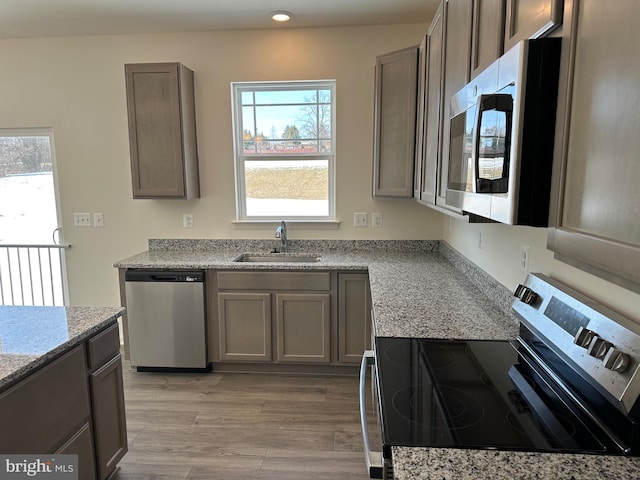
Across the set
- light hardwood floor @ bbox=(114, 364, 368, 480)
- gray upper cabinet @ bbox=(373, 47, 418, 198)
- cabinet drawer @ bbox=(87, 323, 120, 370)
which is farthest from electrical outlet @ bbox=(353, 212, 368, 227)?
cabinet drawer @ bbox=(87, 323, 120, 370)

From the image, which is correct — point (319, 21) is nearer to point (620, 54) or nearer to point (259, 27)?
point (259, 27)

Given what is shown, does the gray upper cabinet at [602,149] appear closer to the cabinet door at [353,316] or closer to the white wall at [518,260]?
the white wall at [518,260]

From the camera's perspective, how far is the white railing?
3729 millimetres

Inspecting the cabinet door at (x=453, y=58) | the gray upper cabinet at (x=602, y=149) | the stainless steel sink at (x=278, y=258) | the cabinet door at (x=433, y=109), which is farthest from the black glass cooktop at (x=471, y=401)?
the stainless steel sink at (x=278, y=258)

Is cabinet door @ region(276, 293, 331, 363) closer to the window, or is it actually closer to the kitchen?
the kitchen

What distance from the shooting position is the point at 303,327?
122 inches

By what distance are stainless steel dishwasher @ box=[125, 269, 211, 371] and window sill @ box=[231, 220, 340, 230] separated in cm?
66

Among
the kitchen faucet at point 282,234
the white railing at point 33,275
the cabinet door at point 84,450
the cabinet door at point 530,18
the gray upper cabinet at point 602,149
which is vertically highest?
the cabinet door at point 530,18

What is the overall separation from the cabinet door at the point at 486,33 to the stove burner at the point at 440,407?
103 cm

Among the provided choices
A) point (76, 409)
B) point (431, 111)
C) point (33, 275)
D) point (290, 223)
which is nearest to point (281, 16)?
point (431, 111)

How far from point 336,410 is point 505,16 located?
236 centimetres

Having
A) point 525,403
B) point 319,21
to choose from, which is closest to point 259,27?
point 319,21

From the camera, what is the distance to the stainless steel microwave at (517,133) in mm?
958

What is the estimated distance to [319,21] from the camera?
123 inches
